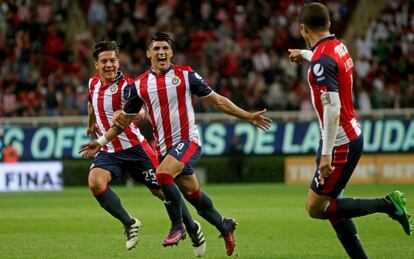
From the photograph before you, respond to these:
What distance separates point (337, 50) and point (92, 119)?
450cm

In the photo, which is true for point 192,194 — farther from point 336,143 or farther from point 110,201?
point 336,143

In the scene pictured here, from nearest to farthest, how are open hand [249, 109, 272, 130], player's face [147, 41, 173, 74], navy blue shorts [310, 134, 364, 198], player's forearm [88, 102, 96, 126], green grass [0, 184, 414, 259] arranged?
1. navy blue shorts [310, 134, 364, 198]
2. open hand [249, 109, 272, 130]
3. player's face [147, 41, 173, 74]
4. green grass [0, 184, 414, 259]
5. player's forearm [88, 102, 96, 126]

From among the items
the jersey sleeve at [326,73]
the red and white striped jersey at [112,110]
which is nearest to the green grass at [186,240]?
the red and white striped jersey at [112,110]

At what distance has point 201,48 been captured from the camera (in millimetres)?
27078

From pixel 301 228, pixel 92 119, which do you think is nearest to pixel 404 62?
pixel 301 228

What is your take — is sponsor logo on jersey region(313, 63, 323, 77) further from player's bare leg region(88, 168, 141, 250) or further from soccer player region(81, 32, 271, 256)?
player's bare leg region(88, 168, 141, 250)

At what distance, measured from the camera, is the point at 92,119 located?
11961 millimetres

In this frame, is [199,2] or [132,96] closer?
[132,96]

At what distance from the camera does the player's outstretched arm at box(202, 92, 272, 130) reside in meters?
9.84

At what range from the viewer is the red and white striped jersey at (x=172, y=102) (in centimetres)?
1027

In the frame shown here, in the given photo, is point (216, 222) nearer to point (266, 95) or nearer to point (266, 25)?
point (266, 95)

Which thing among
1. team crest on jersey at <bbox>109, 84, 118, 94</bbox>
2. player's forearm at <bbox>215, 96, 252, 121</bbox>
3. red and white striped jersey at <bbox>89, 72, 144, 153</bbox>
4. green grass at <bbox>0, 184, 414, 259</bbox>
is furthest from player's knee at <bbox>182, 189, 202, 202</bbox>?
team crest on jersey at <bbox>109, 84, 118, 94</bbox>

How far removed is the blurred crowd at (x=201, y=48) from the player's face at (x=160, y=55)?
14424 mm

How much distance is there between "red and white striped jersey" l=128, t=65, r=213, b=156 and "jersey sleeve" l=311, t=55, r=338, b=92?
7.68 ft
